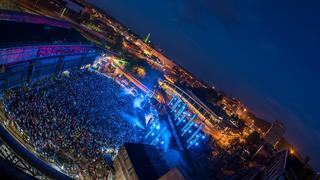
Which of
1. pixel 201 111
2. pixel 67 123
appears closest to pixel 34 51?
pixel 67 123

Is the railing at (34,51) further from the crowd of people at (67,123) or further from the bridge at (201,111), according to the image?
the bridge at (201,111)

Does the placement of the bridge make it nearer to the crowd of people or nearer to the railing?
the crowd of people

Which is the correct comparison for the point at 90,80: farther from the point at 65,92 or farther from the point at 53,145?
the point at 53,145

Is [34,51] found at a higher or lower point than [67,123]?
higher

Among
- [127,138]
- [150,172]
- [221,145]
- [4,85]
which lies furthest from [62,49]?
[221,145]

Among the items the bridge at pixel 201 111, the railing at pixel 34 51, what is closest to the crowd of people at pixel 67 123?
the railing at pixel 34 51

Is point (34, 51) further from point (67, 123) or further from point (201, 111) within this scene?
point (201, 111)

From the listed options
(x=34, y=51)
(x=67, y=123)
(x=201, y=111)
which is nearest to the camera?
(x=67, y=123)

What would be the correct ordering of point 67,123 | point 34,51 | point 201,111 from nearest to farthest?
point 67,123 < point 34,51 < point 201,111

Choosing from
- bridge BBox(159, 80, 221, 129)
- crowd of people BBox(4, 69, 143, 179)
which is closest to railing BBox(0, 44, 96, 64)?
crowd of people BBox(4, 69, 143, 179)
